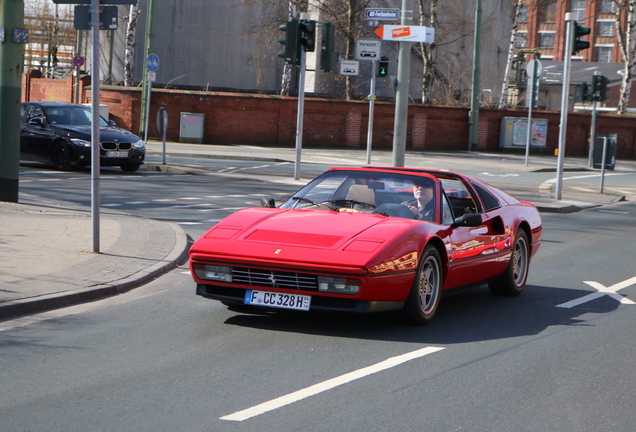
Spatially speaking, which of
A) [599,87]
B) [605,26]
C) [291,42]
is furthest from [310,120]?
[605,26]

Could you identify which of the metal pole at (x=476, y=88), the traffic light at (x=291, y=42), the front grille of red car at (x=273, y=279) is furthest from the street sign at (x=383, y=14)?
the metal pole at (x=476, y=88)

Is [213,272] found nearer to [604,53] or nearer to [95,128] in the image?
[95,128]

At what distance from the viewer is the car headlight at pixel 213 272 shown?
6918 mm

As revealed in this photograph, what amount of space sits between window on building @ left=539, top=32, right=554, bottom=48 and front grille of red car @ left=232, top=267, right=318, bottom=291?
9364 centimetres

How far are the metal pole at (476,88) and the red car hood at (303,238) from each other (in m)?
33.7

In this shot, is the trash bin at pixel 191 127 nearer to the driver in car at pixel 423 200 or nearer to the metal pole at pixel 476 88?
the metal pole at pixel 476 88

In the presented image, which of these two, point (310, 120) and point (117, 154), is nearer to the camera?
point (117, 154)

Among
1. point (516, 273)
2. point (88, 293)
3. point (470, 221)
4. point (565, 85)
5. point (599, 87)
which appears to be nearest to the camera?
point (470, 221)

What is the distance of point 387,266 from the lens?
6684 mm

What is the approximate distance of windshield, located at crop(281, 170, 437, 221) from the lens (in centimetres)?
772

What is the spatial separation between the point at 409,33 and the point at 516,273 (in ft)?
35.3

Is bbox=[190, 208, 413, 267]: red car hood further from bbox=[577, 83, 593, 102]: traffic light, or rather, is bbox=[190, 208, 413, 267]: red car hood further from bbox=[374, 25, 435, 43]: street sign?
bbox=[577, 83, 593, 102]: traffic light

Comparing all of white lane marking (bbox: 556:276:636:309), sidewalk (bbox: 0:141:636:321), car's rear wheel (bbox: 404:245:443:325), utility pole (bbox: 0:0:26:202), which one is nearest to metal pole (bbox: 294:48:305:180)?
sidewalk (bbox: 0:141:636:321)

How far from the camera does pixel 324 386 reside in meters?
5.43
